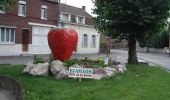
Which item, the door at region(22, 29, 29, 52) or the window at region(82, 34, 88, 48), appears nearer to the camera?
the door at region(22, 29, 29, 52)

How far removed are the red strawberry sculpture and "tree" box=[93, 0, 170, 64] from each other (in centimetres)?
740

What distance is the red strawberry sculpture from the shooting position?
66.5 feet

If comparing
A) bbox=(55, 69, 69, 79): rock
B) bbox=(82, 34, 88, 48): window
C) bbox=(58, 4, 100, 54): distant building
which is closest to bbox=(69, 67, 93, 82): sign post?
bbox=(55, 69, 69, 79): rock

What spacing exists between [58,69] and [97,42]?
153 ft

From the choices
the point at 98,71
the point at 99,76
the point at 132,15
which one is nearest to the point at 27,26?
the point at 132,15

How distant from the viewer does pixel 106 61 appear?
20.2 meters

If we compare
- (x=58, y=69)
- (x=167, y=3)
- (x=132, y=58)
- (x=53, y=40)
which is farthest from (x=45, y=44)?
(x=58, y=69)

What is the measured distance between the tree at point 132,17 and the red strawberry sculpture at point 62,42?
24.3ft

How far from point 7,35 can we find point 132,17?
18.9 m

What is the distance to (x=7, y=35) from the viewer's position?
42.7 metres

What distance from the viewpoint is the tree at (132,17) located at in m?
27.2

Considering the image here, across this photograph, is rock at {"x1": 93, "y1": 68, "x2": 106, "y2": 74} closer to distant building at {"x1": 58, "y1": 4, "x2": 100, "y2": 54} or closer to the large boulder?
the large boulder

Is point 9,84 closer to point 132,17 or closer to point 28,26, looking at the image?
point 132,17

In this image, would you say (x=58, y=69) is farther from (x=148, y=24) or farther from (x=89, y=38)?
(x=89, y=38)
